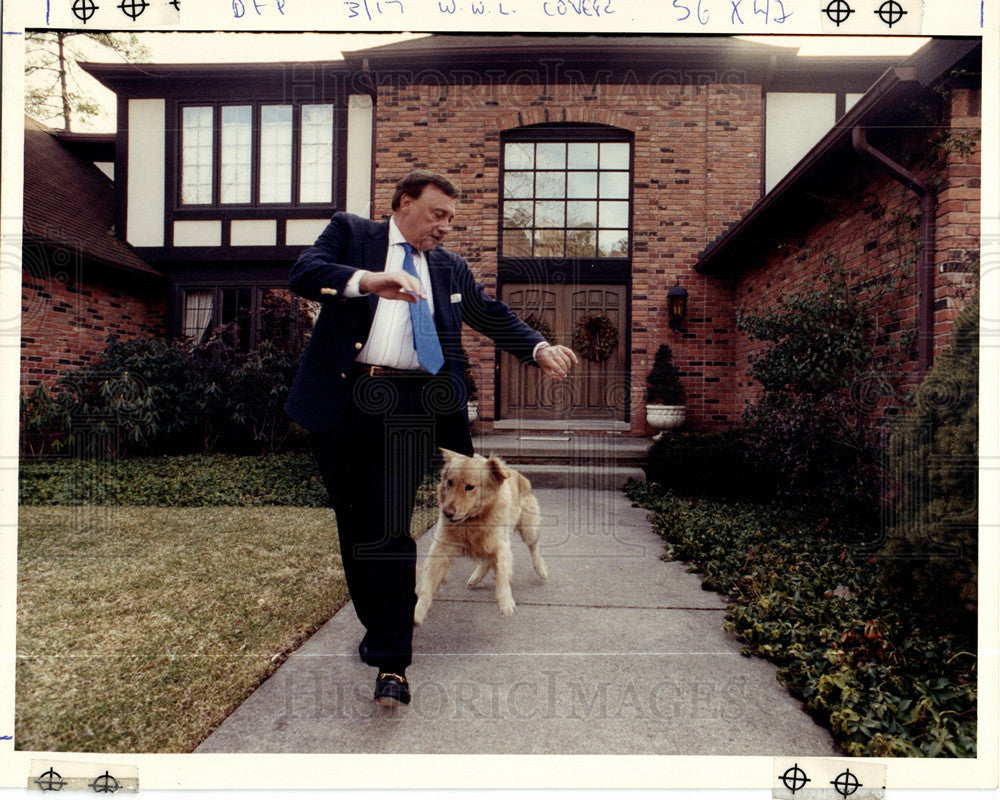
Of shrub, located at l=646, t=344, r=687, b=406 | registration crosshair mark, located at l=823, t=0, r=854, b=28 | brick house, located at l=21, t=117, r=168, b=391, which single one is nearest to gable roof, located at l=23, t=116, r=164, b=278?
brick house, located at l=21, t=117, r=168, b=391

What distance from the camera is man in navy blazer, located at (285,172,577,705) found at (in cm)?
161

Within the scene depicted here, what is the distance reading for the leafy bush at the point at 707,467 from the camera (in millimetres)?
1921

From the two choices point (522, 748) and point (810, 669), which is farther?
point (810, 669)

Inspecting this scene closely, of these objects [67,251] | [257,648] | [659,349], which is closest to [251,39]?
[67,251]

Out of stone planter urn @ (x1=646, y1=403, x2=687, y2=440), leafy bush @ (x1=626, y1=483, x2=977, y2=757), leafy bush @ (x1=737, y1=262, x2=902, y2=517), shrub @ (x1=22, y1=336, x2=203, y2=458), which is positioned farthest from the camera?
leafy bush @ (x1=737, y1=262, x2=902, y2=517)

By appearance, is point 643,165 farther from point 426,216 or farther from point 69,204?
point 69,204

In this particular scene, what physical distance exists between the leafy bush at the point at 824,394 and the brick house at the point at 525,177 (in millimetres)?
536

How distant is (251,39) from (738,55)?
1.80 m

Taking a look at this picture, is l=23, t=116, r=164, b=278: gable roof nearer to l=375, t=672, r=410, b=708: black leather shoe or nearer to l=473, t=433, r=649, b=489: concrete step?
l=473, t=433, r=649, b=489: concrete step

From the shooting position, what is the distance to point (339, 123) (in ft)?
6.23

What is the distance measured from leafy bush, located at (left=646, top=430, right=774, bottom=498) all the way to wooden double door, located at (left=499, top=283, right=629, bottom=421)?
0.28 m

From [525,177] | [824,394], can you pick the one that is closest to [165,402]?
[525,177]

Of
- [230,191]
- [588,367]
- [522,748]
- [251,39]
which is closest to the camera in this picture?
[522,748]

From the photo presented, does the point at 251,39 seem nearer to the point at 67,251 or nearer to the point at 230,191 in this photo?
the point at 230,191
